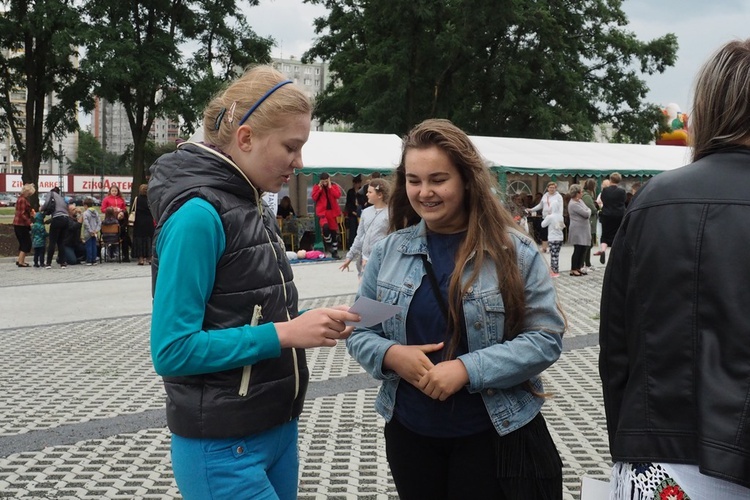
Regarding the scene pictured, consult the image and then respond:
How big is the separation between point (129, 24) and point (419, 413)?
26852 millimetres

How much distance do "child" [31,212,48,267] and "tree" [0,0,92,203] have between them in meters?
10.2

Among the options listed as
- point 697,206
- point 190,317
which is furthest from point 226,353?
point 697,206

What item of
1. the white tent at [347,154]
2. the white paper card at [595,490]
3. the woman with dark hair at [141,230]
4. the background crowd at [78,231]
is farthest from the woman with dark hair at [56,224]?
the white paper card at [595,490]

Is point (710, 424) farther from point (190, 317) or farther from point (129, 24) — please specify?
point (129, 24)

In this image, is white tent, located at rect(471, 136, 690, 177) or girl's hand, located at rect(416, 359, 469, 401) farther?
white tent, located at rect(471, 136, 690, 177)

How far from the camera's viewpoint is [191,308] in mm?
1935

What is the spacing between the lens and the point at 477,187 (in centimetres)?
250

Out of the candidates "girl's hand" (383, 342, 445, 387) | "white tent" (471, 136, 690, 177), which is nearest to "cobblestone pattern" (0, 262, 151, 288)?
"white tent" (471, 136, 690, 177)

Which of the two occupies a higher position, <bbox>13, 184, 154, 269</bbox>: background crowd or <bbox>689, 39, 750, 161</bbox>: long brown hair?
<bbox>689, 39, 750, 161</bbox>: long brown hair

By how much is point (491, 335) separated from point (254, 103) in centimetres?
94

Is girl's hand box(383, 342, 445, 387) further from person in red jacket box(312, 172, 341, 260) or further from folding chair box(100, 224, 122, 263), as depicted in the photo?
folding chair box(100, 224, 122, 263)

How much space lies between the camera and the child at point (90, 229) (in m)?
18.3

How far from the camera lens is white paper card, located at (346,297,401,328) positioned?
7.09 feet

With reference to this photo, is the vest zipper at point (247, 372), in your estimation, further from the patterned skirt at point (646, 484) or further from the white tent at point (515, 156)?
the white tent at point (515, 156)
